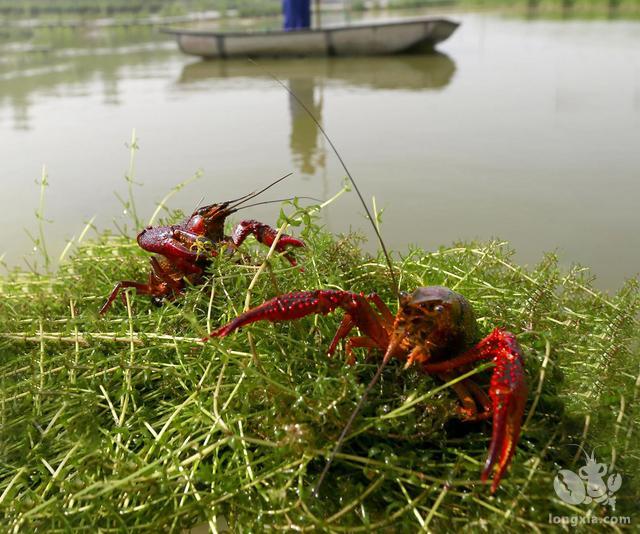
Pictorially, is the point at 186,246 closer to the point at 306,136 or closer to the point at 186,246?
the point at 186,246

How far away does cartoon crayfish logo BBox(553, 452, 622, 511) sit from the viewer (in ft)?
6.84

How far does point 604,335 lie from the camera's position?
2.84 m

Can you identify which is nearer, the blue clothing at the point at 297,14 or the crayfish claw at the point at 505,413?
the crayfish claw at the point at 505,413

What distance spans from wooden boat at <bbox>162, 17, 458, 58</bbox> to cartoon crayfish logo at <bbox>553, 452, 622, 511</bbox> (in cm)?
1662

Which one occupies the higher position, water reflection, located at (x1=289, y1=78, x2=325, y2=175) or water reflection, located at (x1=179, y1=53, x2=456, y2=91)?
water reflection, located at (x1=179, y1=53, x2=456, y2=91)

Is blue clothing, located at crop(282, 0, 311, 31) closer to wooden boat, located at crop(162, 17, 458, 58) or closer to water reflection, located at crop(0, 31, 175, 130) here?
wooden boat, located at crop(162, 17, 458, 58)

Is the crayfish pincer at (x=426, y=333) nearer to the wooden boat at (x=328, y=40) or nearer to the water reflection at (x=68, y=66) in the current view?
the water reflection at (x=68, y=66)

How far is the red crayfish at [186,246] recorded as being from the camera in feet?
10.6

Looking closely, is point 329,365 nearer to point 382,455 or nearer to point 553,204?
point 382,455

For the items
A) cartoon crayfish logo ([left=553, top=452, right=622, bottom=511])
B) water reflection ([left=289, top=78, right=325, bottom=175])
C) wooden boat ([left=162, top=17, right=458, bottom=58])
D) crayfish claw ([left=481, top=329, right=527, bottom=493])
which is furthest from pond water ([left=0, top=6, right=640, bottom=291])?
cartoon crayfish logo ([left=553, top=452, right=622, bottom=511])

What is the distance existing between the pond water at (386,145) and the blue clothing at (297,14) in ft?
12.3

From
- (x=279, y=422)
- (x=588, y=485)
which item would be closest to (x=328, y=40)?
(x=279, y=422)

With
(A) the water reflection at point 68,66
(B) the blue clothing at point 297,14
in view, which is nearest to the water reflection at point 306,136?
(A) the water reflection at point 68,66

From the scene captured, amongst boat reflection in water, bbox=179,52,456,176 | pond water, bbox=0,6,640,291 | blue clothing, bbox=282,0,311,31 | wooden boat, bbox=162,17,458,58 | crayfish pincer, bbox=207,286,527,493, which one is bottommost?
pond water, bbox=0,6,640,291
